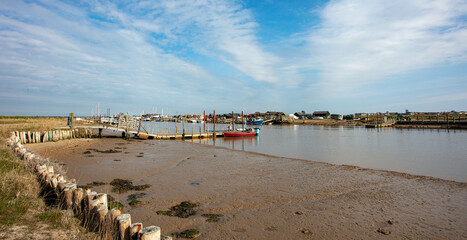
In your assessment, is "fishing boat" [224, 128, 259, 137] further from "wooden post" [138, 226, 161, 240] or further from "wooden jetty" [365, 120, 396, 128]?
"wooden jetty" [365, 120, 396, 128]

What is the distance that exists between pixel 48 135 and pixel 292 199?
25.8 m

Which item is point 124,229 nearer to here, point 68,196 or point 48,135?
point 68,196

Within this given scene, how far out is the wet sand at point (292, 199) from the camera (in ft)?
22.7

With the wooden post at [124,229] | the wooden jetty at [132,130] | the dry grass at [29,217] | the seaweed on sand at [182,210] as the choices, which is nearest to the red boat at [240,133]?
the wooden jetty at [132,130]

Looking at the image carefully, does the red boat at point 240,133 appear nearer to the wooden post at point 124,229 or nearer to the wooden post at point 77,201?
the wooden post at point 77,201

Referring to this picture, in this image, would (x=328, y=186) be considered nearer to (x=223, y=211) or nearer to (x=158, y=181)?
(x=223, y=211)

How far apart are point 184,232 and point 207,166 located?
9658mm

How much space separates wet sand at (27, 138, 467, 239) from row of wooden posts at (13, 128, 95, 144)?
35.4 ft

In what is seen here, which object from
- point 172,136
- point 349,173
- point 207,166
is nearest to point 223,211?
point 207,166

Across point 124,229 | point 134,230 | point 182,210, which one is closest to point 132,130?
point 182,210

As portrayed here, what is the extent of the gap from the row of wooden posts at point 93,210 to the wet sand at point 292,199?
5.63 feet

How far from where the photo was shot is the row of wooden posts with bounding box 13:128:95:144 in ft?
74.1

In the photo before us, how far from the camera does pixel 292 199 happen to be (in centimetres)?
952

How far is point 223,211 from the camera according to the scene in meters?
8.09
